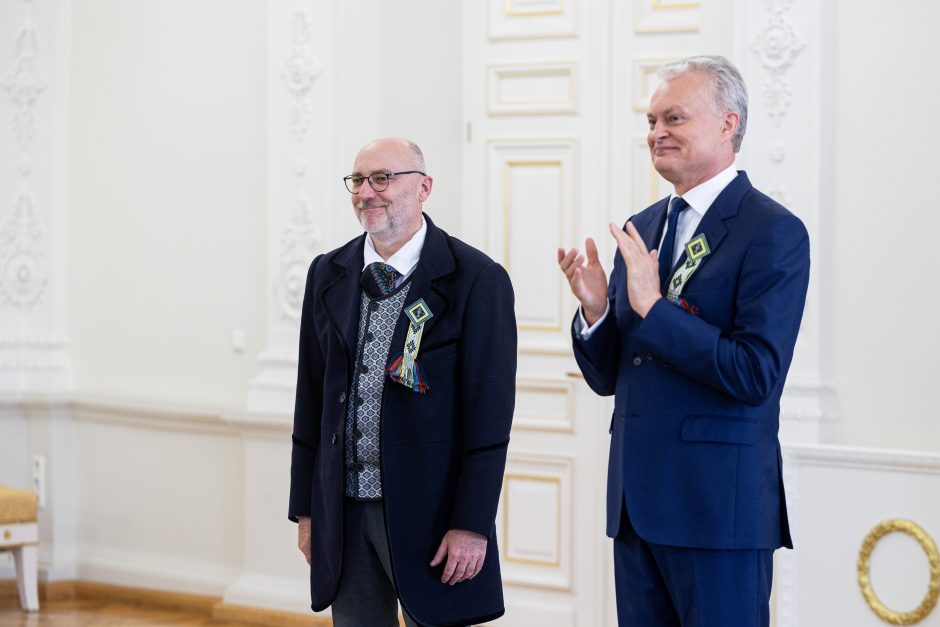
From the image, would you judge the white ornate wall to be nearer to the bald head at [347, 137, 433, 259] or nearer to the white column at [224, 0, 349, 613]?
the white column at [224, 0, 349, 613]

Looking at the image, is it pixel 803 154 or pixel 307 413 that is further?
pixel 803 154

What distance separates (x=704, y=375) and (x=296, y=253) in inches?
112

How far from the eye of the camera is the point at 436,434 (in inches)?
97.3

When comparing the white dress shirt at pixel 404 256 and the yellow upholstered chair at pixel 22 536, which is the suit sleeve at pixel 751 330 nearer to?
the white dress shirt at pixel 404 256

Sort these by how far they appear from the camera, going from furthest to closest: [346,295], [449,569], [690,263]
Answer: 1. [346,295]
2. [449,569]
3. [690,263]

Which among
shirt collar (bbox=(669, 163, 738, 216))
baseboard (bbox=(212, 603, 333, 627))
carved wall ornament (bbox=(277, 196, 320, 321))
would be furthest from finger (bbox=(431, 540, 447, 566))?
carved wall ornament (bbox=(277, 196, 320, 321))

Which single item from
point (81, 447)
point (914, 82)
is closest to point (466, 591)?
point (914, 82)

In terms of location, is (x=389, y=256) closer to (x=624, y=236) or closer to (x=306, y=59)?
(x=624, y=236)

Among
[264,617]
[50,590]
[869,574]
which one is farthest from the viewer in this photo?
[50,590]

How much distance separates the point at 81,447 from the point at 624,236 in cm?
388

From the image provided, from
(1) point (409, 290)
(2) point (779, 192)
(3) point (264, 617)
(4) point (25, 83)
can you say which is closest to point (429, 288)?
(1) point (409, 290)

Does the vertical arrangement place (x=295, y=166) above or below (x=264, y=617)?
above

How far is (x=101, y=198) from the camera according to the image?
5391 millimetres

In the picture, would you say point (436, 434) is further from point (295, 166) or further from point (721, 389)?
point (295, 166)
